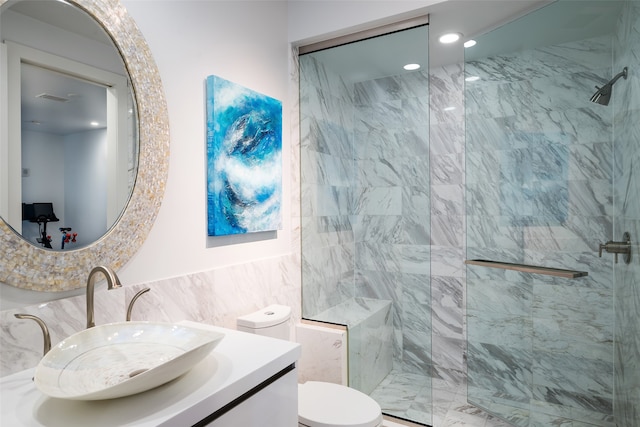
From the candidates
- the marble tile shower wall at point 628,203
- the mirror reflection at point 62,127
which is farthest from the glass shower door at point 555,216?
the mirror reflection at point 62,127

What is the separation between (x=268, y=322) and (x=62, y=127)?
3.95ft

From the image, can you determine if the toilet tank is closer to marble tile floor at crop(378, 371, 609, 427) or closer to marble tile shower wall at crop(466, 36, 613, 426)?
marble tile floor at crop(378, 371, 609, 427)

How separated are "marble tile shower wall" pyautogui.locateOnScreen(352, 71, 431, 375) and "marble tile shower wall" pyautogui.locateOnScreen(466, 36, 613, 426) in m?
0.28

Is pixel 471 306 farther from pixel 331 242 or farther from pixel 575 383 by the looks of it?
pixel 331 242

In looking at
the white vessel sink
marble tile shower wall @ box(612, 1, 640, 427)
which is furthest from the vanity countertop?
marble tile shower wall @ box(612, 1, 640, 427)

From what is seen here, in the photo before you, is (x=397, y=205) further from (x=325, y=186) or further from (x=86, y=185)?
(x=86, y=185)

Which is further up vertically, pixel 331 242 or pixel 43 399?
pixel 331 242

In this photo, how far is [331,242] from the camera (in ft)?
8.07

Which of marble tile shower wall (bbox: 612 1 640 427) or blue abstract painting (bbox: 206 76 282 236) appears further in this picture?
blue abstract painting (bbox: 206 76 282 236)

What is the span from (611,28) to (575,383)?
1630 millimetres

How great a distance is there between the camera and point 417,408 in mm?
2248

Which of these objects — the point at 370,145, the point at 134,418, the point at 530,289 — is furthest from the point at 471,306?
the point at 134,418

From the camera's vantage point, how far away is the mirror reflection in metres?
1.16

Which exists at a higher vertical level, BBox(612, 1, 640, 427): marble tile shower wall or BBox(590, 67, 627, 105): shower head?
BBox(590, 67, 627, 105): shower head
